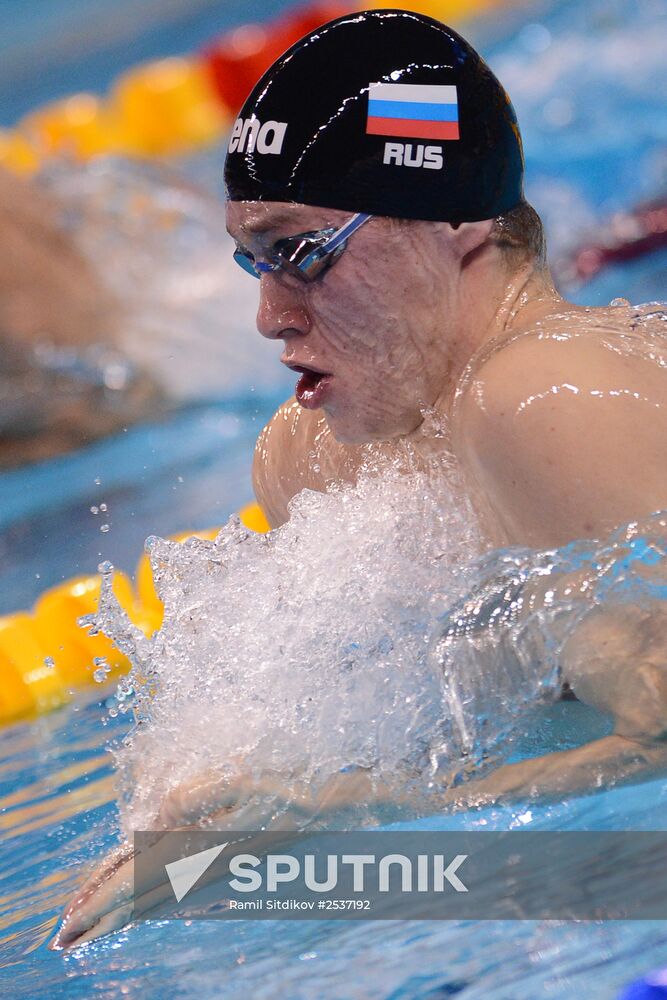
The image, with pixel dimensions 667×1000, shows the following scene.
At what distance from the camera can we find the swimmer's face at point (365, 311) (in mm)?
1696

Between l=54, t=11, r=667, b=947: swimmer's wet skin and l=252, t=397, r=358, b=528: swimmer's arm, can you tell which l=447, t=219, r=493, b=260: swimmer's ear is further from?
l=252, t=397, r=358, b=528: swimmer's arm

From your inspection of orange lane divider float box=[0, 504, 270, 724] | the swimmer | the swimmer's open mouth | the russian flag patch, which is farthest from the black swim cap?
the swimmer

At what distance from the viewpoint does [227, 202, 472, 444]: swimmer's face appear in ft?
5.57

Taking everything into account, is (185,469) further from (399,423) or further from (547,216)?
(399,423)

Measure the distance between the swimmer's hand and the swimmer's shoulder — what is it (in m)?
0.44

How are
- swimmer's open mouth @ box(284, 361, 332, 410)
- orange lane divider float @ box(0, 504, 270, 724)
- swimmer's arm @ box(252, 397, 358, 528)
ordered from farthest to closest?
1. orange lane divider float @ box(0, 504, 270, 724)
2. swimmer's arm @ box(252, 397, 358, 528)
3. swimmer's open mouth @ box(284, 361, 332, 410)

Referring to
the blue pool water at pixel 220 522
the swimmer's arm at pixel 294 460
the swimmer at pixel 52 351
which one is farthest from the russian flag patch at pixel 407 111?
the swimmer at pixel 52 351

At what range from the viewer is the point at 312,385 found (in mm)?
1778

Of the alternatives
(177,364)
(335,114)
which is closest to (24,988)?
(335,114)

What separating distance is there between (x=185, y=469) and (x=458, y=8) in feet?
19.6

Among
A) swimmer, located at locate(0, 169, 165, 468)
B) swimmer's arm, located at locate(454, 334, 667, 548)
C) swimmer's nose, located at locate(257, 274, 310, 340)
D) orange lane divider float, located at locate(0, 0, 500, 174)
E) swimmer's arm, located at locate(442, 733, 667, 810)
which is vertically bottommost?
swimmer's arm, located at locate(442, 733, 667, 810)

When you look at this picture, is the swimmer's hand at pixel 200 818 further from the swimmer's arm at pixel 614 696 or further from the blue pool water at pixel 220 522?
the swimmer's arm at pixel 614 696

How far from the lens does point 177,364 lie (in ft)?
19.1

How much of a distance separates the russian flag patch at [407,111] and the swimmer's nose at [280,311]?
24cm
